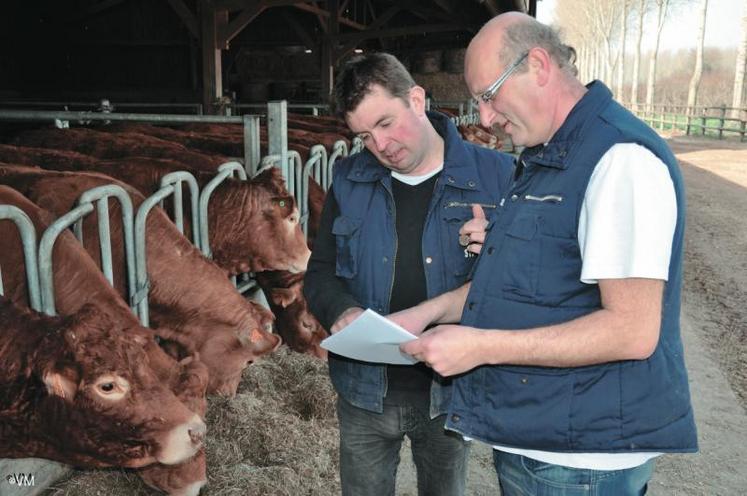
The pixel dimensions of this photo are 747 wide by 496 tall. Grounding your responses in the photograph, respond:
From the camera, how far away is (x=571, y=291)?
138 cm

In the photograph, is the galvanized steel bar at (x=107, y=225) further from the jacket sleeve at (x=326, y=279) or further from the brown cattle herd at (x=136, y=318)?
the jacket sleeve at (x=326, y=279)

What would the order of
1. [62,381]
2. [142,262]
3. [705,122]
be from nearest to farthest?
[62,381], [142,262], [705,122]

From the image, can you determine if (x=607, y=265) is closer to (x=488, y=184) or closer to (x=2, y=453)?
(x=488, y=184)

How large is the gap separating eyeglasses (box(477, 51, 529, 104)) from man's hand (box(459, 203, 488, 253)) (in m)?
0.48

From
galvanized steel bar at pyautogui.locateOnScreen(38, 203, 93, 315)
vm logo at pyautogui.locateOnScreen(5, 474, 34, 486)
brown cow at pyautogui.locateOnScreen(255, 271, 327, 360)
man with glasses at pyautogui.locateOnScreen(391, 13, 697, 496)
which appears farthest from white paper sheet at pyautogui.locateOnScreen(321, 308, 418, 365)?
brown cow at pyautogui.locateOnScreen(255, 271, 327, 360)

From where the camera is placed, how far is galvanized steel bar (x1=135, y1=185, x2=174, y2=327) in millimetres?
3080

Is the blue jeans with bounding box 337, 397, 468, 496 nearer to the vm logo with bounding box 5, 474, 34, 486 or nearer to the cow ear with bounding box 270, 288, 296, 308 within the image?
the vm logo with bounding box 5, 474, 34, 486

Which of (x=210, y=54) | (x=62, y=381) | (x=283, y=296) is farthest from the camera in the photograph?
(x=210, y=54)

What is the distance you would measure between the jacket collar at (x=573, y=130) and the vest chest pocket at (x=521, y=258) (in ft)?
0.42

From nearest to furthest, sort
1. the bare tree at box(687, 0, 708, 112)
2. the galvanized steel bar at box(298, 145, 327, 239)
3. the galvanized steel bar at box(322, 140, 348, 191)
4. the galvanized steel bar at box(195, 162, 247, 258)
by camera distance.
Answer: the galvanized steel bar at box(195, 162, 247, 258)
the galvanized steel bar at box(298, 145, 327, 239)
the galvanized steel bar at box(322, 140, 348, 191)
the bare tree at box(687, 0, 708, 112)

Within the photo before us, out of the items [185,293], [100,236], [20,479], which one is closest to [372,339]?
[100,236]

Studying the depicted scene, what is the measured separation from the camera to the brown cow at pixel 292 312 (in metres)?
4.47

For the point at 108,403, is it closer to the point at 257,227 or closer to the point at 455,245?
the point at 455,245

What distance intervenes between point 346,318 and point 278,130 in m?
2.90
